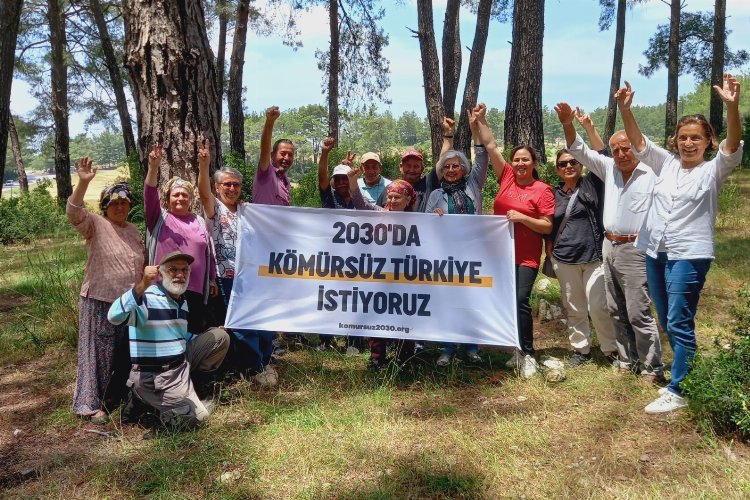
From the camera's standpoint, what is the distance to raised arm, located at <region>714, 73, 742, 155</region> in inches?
127

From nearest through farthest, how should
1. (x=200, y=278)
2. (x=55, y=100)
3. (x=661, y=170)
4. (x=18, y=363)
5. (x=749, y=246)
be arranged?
(x=661, y=170) → (x=200, y=278) → (x=18, y=363) → (x=749, y=246) → (x=55, y=100)

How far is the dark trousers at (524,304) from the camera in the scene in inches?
176

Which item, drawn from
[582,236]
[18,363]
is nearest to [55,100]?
[18,363]

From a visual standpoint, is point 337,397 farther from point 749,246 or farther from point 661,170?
point 749,246

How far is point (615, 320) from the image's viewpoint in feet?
14.4

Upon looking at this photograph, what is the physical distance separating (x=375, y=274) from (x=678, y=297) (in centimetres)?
212

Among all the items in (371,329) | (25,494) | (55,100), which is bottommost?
(25,494)

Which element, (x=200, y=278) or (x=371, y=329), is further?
(x=371, y=329)

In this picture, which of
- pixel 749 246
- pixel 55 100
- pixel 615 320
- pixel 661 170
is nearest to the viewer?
pixel 661 170

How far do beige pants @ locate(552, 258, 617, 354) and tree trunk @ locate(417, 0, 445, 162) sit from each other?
6502mm

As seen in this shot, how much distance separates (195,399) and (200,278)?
85 centimetres

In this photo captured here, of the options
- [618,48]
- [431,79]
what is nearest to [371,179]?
[431,79]

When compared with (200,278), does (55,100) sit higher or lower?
higher

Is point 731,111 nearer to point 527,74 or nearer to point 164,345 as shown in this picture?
point 164,345
